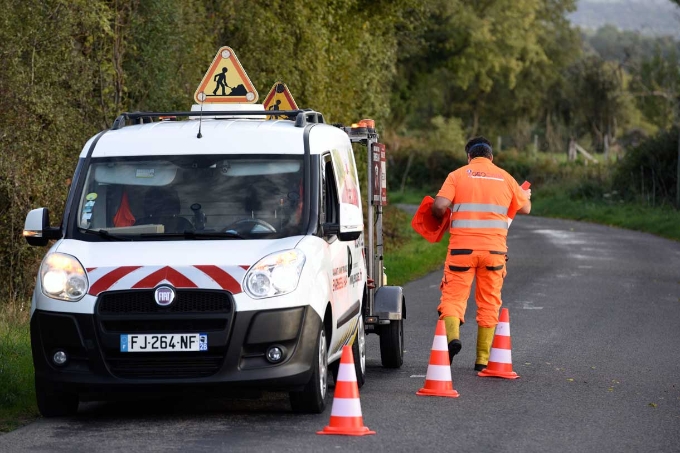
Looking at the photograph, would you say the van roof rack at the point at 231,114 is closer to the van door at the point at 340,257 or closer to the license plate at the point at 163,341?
the van door at the point at 340,257

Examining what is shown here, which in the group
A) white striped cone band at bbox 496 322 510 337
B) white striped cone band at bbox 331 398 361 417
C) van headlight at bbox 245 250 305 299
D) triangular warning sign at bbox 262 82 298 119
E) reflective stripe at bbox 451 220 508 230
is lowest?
white striped cone band at bbox 331 398 361 417

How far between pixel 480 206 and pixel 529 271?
12.6m

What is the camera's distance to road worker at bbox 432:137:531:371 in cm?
1130

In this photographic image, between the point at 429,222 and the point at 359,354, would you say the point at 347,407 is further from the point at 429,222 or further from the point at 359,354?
the point at 429,222

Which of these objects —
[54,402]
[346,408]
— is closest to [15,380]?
[54,402]

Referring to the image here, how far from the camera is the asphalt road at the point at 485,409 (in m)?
8.22

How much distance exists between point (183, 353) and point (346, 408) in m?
1.11

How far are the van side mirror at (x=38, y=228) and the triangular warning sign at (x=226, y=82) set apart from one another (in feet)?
20.5

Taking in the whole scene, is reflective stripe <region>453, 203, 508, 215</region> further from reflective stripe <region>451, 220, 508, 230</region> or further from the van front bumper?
the van front bumper

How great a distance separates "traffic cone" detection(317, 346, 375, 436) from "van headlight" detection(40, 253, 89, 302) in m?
1.76

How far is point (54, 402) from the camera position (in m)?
9.23

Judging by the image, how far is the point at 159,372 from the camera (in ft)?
28.9

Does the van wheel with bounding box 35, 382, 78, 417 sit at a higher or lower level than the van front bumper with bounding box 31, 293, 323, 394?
lower

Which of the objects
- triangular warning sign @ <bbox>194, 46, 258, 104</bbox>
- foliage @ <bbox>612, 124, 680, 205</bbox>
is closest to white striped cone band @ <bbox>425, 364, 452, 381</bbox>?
triangular warning sign @ <bbox>194, 46, 258, 104</bbox>
